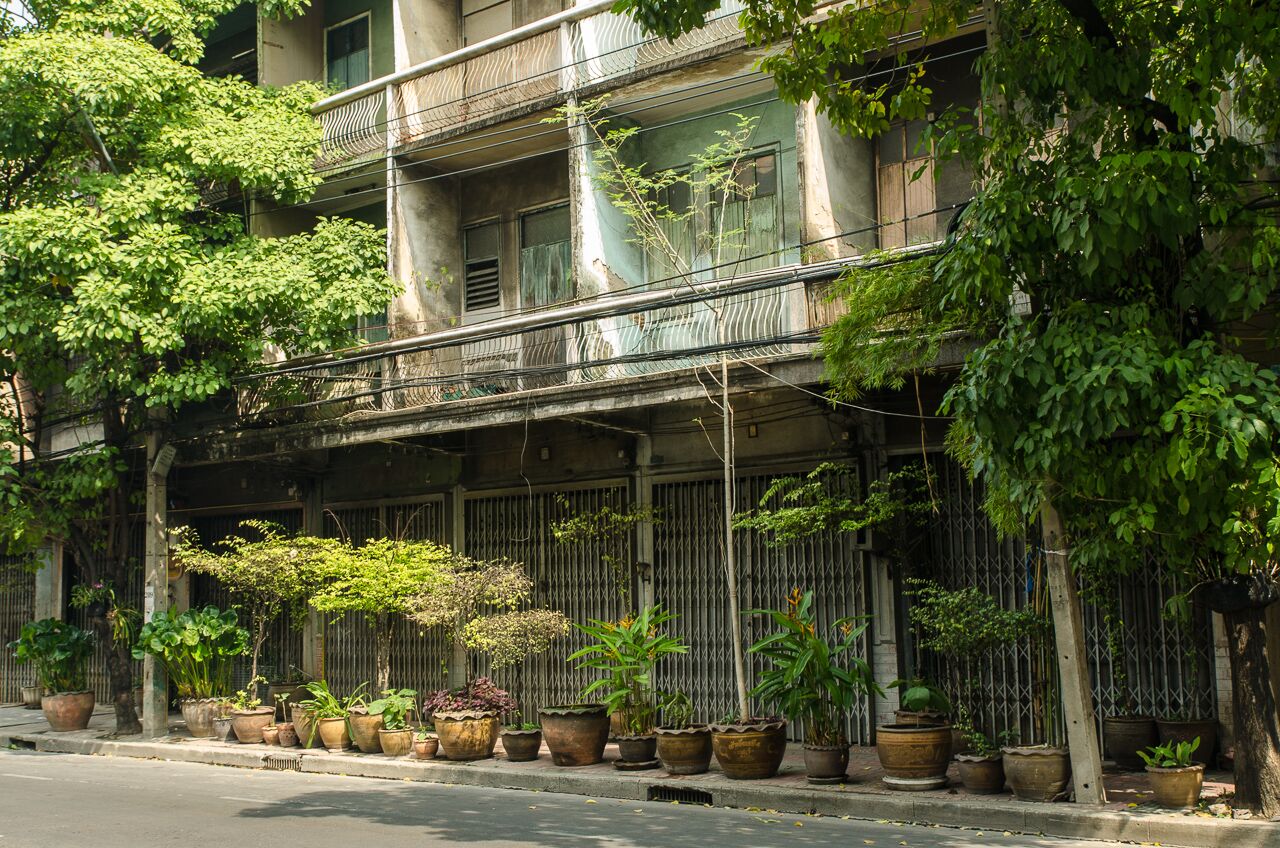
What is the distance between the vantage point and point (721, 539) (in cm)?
1495

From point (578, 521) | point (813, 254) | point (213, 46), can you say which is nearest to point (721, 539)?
point (578, 521)

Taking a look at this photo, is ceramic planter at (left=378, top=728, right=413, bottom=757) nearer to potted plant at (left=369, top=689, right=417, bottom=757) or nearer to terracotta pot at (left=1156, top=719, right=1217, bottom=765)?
potted plant at (left=369, top=689, right=417, bottom=757)

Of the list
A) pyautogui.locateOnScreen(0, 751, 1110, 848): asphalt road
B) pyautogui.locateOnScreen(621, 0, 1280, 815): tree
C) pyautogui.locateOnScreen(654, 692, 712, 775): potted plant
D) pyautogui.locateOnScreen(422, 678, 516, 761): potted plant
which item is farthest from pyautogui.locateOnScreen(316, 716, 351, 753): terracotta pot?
pyautogui.locateOnScreen(621, 0, 1280, 815): tree

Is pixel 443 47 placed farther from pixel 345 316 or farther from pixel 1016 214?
pixel 1016 214

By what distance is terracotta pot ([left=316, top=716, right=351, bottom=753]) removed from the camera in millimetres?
14719

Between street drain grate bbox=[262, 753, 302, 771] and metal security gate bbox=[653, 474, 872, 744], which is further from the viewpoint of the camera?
street drain grate bbox=[262, 753, 302, 771]

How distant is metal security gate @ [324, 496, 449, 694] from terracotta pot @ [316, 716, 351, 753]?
251 centimetres

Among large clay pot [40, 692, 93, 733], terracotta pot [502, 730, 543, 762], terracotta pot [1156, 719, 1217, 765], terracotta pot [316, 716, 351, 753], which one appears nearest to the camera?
terracotta pot [1156, 719, 1217, 765]

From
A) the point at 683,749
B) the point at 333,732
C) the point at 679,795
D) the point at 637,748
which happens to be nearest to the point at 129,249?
the point at 333,732

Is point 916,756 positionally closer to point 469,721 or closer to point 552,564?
point 469,721

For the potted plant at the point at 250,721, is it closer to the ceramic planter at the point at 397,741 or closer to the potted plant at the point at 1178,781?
the ceramic planter at the point at 397,741

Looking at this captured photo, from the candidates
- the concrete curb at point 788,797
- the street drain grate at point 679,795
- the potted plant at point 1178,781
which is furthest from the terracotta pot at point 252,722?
the potted plant at point 1178,781

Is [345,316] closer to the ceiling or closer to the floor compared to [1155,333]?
closer to the ceiling

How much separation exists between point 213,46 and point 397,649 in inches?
449
